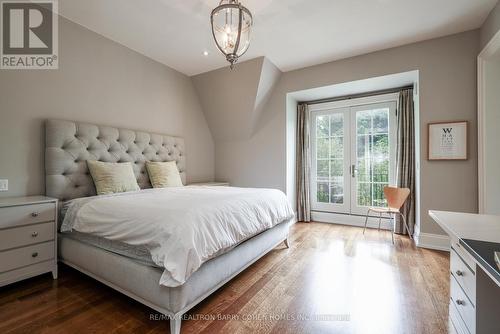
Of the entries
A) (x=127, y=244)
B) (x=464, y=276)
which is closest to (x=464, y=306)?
(x=464, y=276)

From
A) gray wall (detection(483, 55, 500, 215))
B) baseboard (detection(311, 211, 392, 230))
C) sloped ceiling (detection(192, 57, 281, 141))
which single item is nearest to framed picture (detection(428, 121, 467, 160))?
gray wall (detection(483, 55, 500, 215))

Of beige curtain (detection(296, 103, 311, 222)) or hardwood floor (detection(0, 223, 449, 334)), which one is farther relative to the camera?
beige curtain (detection(296, 103, 311, 222))

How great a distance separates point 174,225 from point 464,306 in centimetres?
158

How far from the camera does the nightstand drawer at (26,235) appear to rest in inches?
68.8

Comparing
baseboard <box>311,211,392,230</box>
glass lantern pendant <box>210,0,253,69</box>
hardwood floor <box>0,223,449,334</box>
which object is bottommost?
hardwood floor <box>0,223,449,334</box>

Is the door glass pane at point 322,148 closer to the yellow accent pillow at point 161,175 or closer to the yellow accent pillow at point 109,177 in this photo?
the yellow accent pillow at point 161,175

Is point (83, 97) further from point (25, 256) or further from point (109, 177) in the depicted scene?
point (25, 256)

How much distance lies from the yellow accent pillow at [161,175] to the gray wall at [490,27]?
12.7ft

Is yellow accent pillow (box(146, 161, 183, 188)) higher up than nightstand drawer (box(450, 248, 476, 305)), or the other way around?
yellow accent pillow (box(146, 161, 183, 188))

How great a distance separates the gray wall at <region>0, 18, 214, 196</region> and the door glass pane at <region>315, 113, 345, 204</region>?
2441 millimetres

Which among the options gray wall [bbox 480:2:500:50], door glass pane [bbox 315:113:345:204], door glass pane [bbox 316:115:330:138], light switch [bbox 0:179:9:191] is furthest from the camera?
door glass pane [bbox 316:115:330:138]

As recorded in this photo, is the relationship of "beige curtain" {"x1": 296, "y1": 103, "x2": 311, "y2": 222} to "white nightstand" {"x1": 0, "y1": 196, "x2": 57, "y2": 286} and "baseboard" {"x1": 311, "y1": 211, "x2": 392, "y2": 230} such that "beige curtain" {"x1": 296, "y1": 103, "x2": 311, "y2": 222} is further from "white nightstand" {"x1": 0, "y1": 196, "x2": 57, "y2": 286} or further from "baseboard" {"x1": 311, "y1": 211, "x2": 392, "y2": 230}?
"white nightstand" {"x1": 0, "y1": 196, "x2": 57, "y2": 286}

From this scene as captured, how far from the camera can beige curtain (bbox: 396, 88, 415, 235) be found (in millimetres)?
3398

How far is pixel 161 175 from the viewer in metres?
3.08
